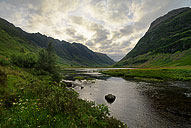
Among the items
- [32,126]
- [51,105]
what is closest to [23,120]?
[32,126]

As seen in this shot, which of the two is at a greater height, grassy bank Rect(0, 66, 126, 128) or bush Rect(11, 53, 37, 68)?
bush Rect(11, 53, 37, 68)

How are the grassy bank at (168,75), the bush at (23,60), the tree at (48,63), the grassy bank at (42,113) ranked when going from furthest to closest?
the grassy bank at (168,75) < the tree at (48,63) < the bush at (23,60) < the grassy bank at (42,113)

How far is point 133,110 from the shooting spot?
1944 cm

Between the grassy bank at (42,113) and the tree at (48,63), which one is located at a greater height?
the tree at (48,63)

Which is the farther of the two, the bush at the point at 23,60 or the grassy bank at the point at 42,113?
the bush at the point at 23,60

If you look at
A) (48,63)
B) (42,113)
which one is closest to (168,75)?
(48,63)

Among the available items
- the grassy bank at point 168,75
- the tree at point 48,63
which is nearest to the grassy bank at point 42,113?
the tree at point 48,63

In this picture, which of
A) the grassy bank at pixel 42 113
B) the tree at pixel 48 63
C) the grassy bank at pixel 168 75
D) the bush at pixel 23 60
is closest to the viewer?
the grassy bank at pixel 42 113

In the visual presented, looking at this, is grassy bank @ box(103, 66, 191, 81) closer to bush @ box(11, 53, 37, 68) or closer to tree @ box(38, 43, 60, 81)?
tree @ box(38, 43, 60, 81)

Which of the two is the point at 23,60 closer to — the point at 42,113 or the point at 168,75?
the point at 42,113

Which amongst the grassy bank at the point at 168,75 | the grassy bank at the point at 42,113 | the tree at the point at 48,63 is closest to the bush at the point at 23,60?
the tree at the point at 48,63

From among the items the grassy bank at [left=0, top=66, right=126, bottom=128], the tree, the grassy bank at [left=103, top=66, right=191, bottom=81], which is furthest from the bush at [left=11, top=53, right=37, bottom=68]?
the grassy bank at [left=103, top=66, right=191, bottom=81]

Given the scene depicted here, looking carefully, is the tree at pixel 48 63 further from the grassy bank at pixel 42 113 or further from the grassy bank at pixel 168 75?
the grassy bank at pixel 168 75

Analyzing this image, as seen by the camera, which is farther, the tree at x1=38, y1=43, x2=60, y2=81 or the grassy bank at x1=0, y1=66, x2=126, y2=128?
the tree at x1=38, y1=43, x2=60, y2=81
